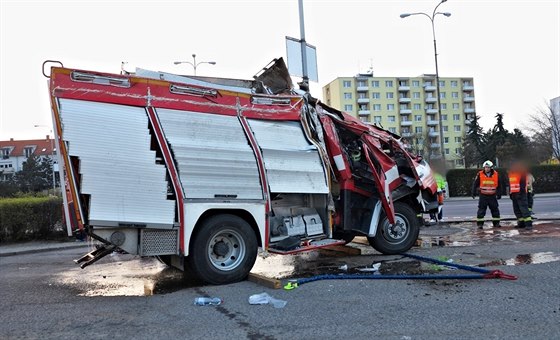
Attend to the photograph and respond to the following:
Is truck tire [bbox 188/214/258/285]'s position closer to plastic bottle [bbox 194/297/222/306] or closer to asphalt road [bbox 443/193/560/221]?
plastic bottle [bbox 194/297/222/306]

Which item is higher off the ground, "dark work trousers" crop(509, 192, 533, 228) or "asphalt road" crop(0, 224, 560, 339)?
Answer: "dark work trousers" crop(509, 192, 533, 228)

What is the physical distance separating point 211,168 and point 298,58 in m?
6.57

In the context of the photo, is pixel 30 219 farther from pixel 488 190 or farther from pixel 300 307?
pixel 488 190

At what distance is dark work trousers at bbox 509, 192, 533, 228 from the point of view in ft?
39.3

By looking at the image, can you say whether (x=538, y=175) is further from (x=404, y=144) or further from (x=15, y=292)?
(x=15, y=292)

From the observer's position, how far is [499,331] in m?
4.28

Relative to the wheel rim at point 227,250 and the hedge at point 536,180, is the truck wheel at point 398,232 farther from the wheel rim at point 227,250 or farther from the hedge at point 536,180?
the hedge at point 536,180

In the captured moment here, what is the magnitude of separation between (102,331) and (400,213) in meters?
5.59

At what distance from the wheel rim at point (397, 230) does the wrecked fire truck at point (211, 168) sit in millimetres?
223

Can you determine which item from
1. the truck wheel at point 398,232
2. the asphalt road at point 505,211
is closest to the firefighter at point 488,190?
the asphalt road at point 505,211

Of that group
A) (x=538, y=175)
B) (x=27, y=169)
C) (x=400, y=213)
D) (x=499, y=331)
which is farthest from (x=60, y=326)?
(x=27, y=169)

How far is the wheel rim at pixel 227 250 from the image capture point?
6371mm

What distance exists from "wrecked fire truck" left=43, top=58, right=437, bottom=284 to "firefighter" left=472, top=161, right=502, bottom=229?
547 centimetres

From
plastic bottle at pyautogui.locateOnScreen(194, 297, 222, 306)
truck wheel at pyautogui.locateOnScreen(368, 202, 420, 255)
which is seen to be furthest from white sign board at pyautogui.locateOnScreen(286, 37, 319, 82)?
plastic bottle at pyautogui.locateOnScreen(194, 297, 222, 306)
